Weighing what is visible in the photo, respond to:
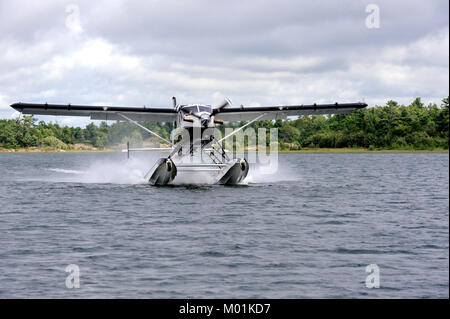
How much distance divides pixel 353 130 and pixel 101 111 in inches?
2933

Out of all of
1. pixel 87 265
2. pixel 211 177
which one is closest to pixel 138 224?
pixel 87 265

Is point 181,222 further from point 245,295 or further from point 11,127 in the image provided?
point 11,127

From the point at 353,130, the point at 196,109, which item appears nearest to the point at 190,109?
the point at 196,109

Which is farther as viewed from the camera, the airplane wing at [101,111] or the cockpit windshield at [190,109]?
the airplane wing at [101,111]

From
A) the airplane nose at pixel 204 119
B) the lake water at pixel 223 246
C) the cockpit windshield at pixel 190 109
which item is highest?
the cockpit windshield at pixel 190 109

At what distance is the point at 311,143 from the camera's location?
9738 centimetres

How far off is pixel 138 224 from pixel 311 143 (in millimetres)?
86344

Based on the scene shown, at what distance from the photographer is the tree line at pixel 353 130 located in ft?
274

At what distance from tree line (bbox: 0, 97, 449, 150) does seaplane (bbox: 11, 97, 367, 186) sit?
6303 cm

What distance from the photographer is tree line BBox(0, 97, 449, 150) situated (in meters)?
83.6

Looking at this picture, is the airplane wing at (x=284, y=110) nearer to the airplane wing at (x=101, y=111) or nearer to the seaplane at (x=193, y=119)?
the seaplane at (x=193, y=119)

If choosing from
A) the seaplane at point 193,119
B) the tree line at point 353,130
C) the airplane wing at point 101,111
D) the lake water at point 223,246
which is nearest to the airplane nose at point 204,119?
the seaplane at point 193,119

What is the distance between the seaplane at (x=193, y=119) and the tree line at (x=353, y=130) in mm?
63026

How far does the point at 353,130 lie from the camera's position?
92.2 m
